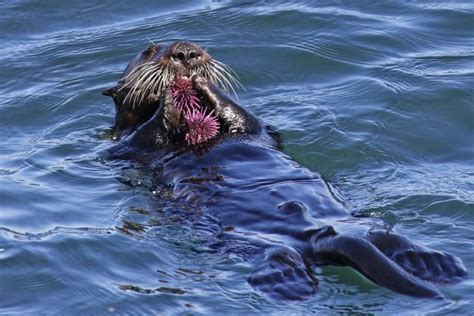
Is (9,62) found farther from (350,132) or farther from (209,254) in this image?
(209,254)

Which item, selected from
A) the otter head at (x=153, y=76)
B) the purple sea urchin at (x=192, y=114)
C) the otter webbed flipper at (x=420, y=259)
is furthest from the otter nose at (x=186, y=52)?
the otter webbed flipper at (x=420, y=259)

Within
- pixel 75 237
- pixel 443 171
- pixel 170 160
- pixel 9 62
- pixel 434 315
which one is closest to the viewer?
pixel 434 315

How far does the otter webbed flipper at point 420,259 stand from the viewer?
5359 millimetres

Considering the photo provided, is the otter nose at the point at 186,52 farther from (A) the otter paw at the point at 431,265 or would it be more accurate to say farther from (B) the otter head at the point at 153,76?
(A) the otter paw at the point at 431,265

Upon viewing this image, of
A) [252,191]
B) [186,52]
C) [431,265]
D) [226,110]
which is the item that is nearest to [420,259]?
[431,265]

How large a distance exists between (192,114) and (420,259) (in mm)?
→ 2182

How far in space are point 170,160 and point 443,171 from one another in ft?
6.04

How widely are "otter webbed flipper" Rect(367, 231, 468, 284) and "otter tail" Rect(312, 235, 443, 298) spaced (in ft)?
0.56

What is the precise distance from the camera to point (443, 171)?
24.2 ft

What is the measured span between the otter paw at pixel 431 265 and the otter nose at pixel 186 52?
2397 millimetres

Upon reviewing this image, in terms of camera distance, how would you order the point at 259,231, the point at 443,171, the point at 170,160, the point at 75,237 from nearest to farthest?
the point at 259,231, the point at 75,237, the point at 170,160, the point at 443,171

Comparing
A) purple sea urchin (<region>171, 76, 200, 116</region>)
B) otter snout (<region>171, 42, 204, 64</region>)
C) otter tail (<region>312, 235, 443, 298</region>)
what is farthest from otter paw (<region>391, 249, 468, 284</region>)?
otter snout (<region>171, 42, 204, 64</region>)

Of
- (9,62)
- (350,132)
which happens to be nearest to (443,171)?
(350,132)

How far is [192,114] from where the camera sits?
707cm
